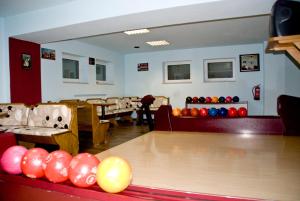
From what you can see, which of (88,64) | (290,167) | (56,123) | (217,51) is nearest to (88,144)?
(56,123)

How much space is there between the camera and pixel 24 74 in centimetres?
527

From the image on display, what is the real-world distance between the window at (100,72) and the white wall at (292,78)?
20.5 feet

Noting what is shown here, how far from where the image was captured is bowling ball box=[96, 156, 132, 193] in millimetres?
983

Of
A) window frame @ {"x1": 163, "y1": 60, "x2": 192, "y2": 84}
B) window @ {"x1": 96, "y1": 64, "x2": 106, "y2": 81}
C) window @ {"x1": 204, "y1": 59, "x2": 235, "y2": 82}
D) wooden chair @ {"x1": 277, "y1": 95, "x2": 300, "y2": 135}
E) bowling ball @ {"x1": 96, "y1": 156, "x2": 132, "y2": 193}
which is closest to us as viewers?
bowling ball @ {"x1": 96, "y1": 156, "x2": 132, "y2": 193}

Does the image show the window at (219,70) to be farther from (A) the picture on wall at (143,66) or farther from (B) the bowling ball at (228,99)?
(A) the picture on wall at (143,66)

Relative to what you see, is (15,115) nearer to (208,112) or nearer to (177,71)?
(208,112)

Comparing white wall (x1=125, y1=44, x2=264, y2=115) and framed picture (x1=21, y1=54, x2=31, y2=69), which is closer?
framed picture (x1=21, y1=54, x2=31, y2=69)

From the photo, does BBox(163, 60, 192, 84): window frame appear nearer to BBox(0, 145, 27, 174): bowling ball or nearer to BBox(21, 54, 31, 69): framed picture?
BBox(21, 54, 31, 69): framed picture

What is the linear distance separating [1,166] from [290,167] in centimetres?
181

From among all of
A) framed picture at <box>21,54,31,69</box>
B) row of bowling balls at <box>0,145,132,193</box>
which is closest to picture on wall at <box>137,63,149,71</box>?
framed picture at <box>21,54,31,69</box>

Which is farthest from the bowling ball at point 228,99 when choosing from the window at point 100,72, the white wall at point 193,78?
the window at point 100,72

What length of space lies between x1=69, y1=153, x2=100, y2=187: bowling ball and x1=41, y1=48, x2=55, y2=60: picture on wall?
551 centimetres

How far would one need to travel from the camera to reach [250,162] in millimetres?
1646

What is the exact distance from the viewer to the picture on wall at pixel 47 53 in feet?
19.2
